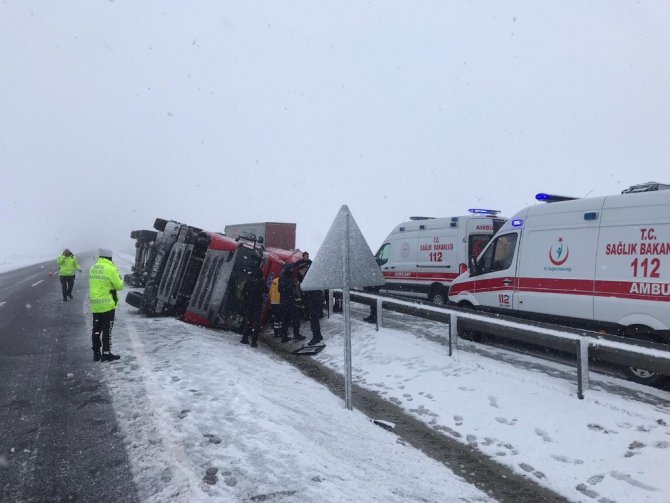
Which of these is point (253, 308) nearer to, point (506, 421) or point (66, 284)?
point (506, 421)

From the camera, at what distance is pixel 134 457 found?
3957 mm

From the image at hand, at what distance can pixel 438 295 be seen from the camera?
13.8 metres

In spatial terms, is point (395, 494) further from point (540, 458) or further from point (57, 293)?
point (57, 293)

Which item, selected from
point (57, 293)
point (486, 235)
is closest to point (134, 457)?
point (486, 235)

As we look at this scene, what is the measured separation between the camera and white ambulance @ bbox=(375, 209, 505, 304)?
42.7ft

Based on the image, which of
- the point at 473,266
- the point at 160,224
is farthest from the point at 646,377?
the point at 160,224

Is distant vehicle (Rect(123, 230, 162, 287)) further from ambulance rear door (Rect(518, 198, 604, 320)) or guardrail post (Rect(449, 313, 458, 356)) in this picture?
ambulance rear door (Rect(518, 198, 604, 320))

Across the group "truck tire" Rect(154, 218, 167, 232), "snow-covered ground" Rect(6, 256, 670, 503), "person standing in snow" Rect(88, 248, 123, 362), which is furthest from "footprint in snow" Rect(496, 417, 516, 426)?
"truck tire" Rect(154, 218, 167, 232)

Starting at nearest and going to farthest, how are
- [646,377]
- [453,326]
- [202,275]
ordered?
[646,377] → [453,326] → [202,275]

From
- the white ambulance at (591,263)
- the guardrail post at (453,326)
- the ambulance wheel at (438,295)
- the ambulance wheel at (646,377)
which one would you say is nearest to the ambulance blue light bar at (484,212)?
the ambulance wheel at (438,295)

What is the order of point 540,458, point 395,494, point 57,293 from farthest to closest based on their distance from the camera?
point 57,293, point 540,458, point 395,494

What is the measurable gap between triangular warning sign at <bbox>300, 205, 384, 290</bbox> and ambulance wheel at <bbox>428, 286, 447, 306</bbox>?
772 centimetres

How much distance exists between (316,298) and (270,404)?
5.02 m

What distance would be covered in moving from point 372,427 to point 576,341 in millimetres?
2736
